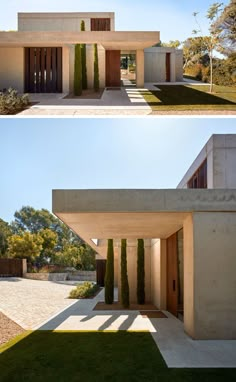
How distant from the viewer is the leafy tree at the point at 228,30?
39.4 meters

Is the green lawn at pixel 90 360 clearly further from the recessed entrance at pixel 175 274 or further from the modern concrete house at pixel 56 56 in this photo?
the modern concrete house at pixel 56 56

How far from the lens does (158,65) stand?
34406 millimetres

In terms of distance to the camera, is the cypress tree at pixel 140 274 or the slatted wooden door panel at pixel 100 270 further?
the slatted wooden door panel at pixel 100 270

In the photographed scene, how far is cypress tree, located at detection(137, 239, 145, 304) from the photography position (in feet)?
62.5

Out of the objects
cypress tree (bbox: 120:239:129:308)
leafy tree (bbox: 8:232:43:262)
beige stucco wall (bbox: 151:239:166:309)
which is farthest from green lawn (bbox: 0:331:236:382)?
leafy tree (bbox: 8:232:43:262)

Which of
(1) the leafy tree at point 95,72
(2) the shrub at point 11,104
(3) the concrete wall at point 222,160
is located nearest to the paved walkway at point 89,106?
(2) the shrub at point 11,104

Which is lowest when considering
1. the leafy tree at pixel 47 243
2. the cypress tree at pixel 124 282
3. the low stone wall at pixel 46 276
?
the low stone wall at pixel 46 276

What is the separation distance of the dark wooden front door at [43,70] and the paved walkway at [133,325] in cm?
1126

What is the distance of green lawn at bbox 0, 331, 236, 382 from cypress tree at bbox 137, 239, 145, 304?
25.6ft

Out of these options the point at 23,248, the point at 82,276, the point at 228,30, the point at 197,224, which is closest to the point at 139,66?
the point at 228,30

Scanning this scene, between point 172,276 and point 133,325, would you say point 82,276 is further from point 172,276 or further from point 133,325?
point 133,325

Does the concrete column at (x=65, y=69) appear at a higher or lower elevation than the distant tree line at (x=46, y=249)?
higher

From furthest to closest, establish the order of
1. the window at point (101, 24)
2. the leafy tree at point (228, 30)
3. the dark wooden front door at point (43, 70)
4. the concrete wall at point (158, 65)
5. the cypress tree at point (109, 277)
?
1. the leafy tree at point (228, 30)
2. the concrete wall at point (158, 65)
3. the window at point (101, 24)
4. the dark wooden front door at point (43, 70)
5. the cypress tree at point (109, 277)

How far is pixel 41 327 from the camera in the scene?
12.6 meters
